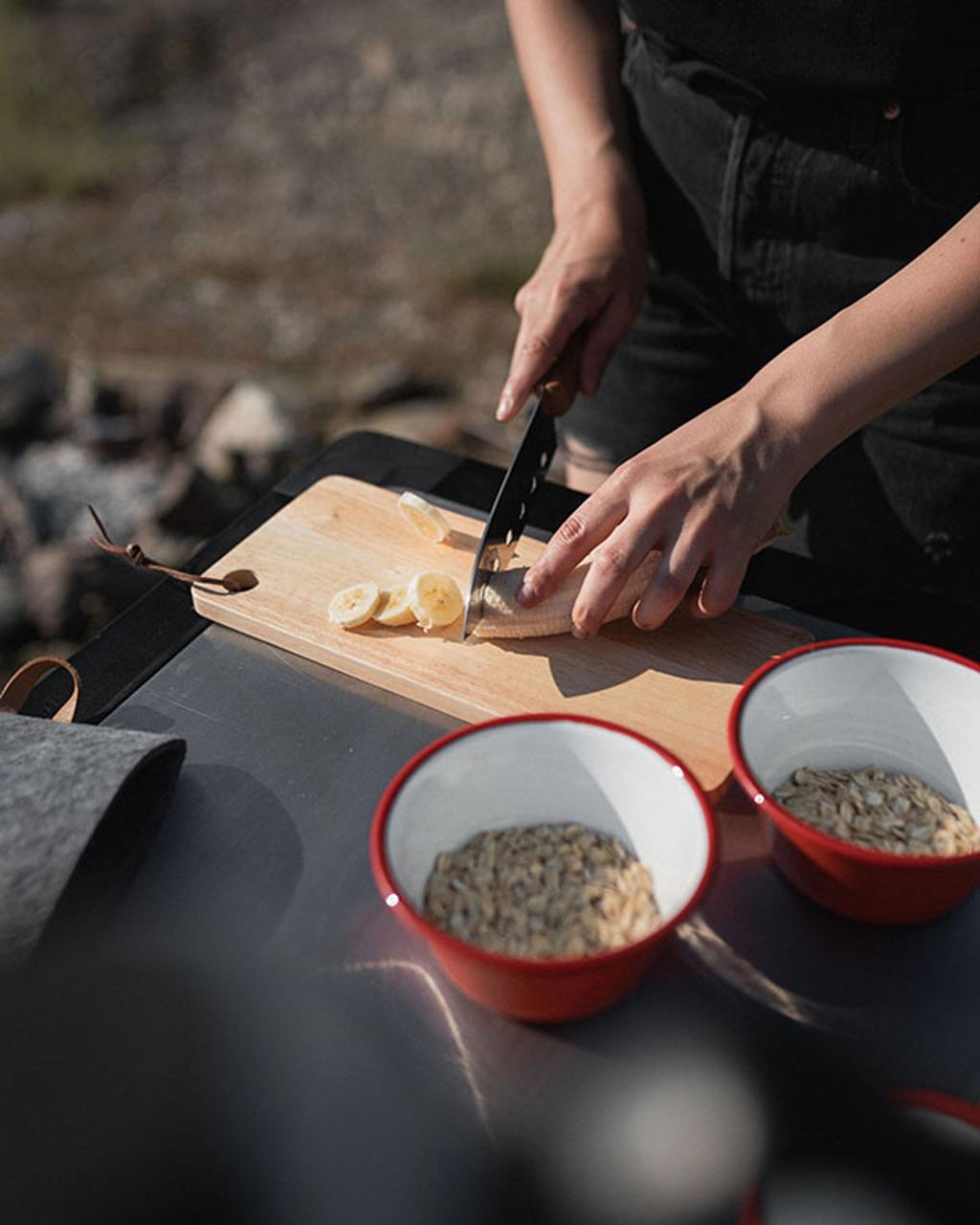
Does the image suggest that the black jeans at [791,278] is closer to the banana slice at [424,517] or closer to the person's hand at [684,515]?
the person's hand at [684,515]

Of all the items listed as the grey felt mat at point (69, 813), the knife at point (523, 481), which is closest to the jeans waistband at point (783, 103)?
the knife at point (523, 481)

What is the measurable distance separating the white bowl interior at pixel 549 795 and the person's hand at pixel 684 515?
0.29 m

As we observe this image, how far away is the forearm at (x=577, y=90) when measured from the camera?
1852 millimetres

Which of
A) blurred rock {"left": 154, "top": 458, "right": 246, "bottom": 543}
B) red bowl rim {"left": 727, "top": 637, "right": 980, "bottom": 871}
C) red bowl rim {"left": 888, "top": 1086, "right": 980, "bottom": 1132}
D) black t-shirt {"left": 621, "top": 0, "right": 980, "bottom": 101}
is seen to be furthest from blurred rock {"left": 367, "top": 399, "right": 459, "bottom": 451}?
red bowl rim {"left": 888, "top": 1086, "right": 980, "bottom": 1132}

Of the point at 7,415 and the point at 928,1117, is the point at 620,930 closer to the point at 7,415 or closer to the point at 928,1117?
the point at 928,1117

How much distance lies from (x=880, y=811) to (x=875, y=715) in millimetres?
116

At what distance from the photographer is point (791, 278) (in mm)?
1722

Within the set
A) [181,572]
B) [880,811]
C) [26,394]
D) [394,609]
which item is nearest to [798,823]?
[880,811]

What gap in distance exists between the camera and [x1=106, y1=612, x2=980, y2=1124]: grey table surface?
100 centimetres

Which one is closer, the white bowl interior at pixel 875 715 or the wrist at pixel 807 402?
the white bowl interior at pixel 875 715

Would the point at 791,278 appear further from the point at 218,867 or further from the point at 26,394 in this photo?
the point at 26,394

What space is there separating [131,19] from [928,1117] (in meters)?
7.58

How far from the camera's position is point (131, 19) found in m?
6.96

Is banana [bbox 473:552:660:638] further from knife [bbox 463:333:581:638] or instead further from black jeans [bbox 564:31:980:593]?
black jeans [bbox 564:31:980:593]
